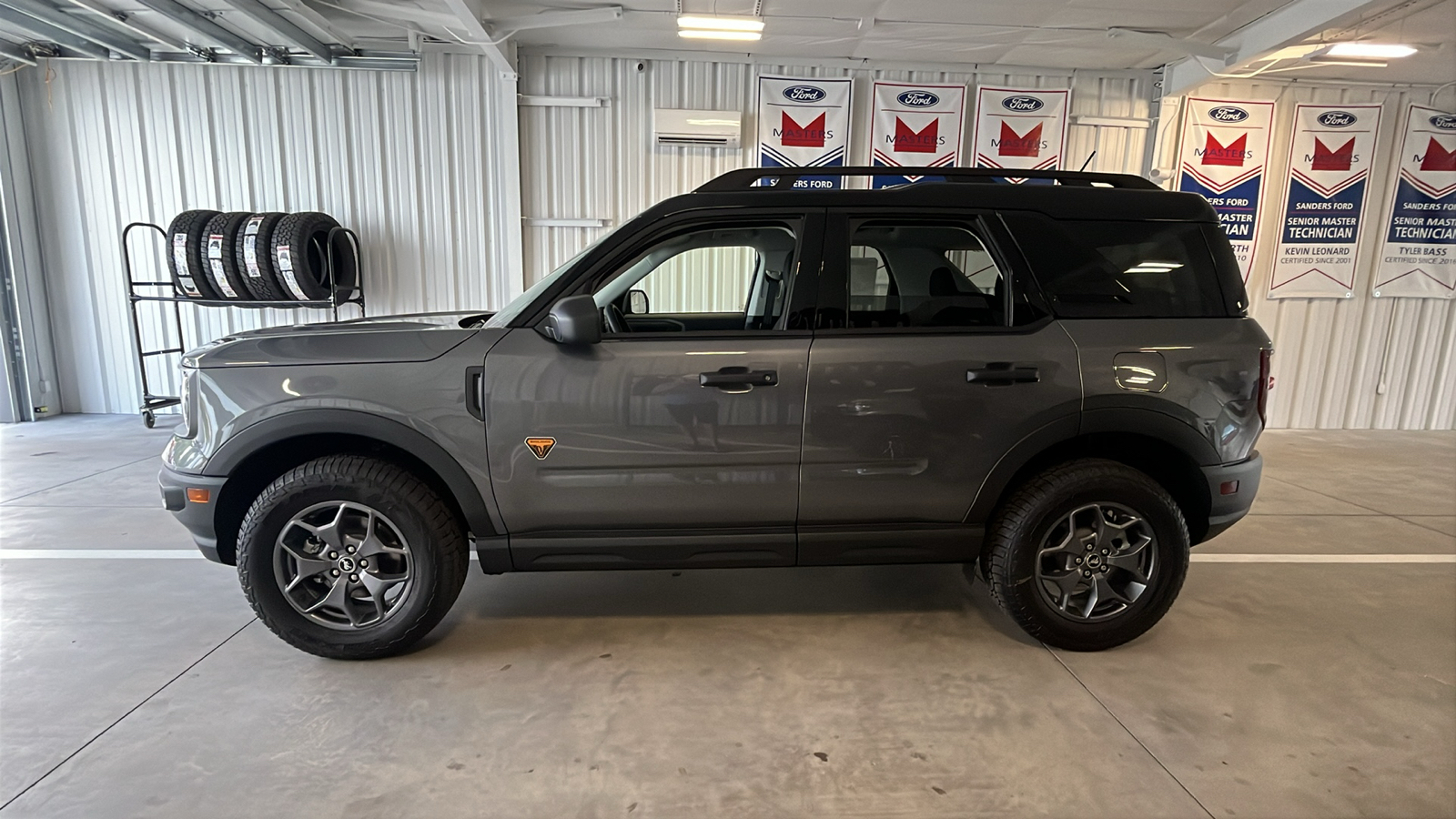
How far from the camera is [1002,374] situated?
2.69 metres

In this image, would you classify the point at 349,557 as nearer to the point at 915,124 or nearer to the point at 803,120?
the point at 803,120

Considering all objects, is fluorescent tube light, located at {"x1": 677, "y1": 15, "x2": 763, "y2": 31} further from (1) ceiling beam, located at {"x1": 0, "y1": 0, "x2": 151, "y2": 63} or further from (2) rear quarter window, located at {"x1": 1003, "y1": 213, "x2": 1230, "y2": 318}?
(1) ceiling beam, located at {"x1": 0, "y1": 0, "x2": 151, "y2": 63}

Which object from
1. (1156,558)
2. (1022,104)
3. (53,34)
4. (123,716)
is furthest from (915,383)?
(53,34)

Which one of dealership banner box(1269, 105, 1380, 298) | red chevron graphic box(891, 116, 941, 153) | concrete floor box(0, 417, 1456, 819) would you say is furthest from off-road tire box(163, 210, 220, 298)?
dealership banner box(1269, 105, 1380, 298)

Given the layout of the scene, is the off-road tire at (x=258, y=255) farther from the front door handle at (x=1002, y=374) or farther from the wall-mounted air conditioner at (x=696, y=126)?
the front door handle at (x=1002, y=374)

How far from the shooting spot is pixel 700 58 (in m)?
6.91

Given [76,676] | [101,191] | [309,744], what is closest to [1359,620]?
[309,744]

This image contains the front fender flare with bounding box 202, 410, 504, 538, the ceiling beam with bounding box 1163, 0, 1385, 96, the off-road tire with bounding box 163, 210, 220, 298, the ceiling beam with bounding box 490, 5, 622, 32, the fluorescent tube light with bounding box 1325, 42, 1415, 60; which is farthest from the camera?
the off-road tire with bounding box 163, 210, 220, 298

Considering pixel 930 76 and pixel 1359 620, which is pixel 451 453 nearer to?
pixel 1359 620

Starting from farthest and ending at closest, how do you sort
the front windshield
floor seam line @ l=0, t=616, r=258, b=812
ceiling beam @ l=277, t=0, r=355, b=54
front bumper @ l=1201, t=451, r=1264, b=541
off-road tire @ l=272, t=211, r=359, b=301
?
off-road tire @ l=272, t=211, r=359, b=301 → ceiling beam @ l=277, t=0, r=355, b=54 → front bumper @ l=1201, t=451, r=1264, b=541 → the front windshield → floor seam line @ l=0, t=616, r=258, b=812

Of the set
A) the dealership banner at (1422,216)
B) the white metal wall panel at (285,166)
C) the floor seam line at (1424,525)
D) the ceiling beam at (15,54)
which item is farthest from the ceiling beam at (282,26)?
the dealership banner at (1422,216)

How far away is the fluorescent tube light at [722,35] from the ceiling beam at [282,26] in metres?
3.38

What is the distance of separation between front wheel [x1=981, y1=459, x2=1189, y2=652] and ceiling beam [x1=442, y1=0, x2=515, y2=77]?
5.32 metres

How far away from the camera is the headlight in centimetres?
266
